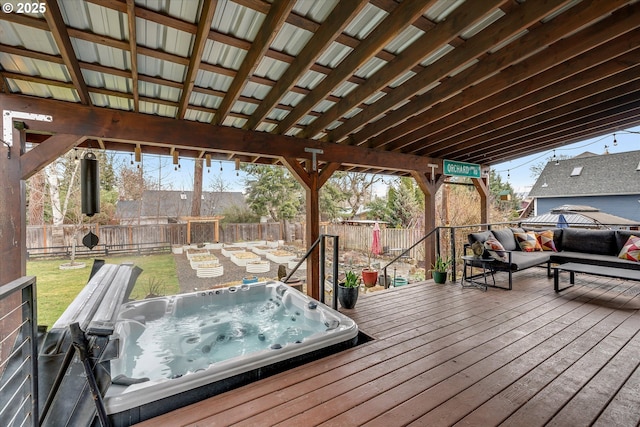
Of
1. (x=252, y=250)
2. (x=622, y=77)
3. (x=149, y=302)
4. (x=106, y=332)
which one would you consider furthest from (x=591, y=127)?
→ (x=252, y=250)

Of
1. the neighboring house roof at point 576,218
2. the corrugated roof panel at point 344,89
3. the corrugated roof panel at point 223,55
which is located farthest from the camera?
the neighboring house roof at point 576,218

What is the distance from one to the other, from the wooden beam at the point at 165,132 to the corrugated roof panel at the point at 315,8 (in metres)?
1.98

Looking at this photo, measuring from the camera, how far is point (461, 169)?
6.06 m

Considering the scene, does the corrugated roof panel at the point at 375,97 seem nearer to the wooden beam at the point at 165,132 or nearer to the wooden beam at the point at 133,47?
the wooden beam at the point at 165,132

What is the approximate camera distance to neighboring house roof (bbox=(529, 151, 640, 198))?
1065cm

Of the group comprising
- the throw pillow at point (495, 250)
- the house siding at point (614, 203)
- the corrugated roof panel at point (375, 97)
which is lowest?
the throw pillow at point (495, 250)

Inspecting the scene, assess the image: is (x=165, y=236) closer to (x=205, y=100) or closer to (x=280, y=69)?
(x=205, y=100)

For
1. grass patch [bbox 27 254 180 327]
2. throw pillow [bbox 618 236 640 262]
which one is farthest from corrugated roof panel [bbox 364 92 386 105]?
grass patch [bbox 27 254 180 327]

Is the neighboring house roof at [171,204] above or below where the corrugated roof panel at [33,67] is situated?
below

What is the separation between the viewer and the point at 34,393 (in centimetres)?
124

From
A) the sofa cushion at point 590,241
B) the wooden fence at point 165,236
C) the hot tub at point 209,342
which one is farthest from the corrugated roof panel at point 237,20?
the wooden fence at point 165,236

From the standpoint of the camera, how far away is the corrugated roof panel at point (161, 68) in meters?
2.53

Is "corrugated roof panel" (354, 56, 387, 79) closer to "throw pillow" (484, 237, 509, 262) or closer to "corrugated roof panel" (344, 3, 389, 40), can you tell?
"corrugated roof panel" (344, 3, 389, 40)

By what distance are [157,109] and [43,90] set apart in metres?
0.98
